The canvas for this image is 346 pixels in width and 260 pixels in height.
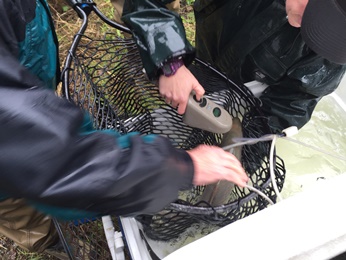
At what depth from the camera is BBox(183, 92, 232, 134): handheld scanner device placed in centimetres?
92

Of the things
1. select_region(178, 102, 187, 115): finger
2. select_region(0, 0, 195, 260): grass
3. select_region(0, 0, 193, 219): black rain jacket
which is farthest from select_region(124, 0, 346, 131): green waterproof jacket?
select_region(0, 0, 195, 260): grass

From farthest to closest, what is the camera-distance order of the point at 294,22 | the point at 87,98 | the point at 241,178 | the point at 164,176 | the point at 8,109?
the point at 87,98
the point at 294,22
the point at 241,178
the point at 164,176
the point at 8,109

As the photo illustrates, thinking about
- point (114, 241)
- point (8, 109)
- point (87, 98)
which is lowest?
point (114, 241)

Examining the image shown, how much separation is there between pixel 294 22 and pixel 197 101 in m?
0.30

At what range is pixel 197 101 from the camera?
0.93m

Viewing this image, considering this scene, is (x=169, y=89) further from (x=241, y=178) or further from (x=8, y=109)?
(x=8, y=109)

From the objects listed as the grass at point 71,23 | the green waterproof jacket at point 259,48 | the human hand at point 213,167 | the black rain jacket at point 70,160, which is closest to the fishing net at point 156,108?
the green waterproof jacket at point 259,48

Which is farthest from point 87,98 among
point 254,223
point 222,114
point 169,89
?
point 254,223

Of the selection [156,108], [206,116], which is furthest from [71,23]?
[206,116]

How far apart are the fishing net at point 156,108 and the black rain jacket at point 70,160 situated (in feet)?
1.11

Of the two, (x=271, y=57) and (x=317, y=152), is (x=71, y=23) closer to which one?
(x=271, y=57)

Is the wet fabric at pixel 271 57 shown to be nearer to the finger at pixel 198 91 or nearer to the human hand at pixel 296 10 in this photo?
the human hand at pixel 296 10

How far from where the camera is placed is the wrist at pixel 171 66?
91 centimetres

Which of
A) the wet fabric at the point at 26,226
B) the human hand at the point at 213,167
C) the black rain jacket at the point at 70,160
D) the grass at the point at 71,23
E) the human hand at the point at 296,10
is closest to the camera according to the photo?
the black rain jacket at the point at 70,160
